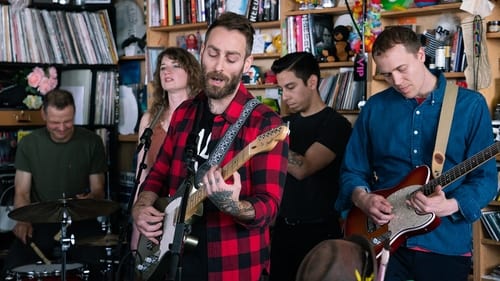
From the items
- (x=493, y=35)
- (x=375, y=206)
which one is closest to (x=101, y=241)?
(x=375, y=206)

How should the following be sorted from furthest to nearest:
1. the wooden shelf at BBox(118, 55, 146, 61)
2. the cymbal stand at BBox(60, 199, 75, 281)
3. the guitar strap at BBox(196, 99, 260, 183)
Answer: the wooden shelf at BBox(118, 55, 146, 61), the cymbal stand at BBox(60, 199, 75, 281), the guitar strap at BBox(196, 99, 260, 183)

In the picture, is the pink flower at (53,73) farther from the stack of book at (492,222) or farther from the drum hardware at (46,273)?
the stack of book at (492,222)

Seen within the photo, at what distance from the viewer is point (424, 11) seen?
4.12 metres

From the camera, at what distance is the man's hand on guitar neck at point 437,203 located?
2.62 m

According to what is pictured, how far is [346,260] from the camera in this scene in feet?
5.28

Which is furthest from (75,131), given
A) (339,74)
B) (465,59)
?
(465,59)

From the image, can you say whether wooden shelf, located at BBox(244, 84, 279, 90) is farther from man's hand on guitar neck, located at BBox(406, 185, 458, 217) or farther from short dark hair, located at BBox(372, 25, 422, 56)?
man's hand on guitar neck, located at BBox(406, 185, 458, 217)

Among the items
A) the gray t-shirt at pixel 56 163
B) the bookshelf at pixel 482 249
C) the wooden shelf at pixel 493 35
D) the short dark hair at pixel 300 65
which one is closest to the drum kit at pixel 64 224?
the gray t-shirt at pixel 56 163

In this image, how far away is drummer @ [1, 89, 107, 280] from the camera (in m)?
4.69

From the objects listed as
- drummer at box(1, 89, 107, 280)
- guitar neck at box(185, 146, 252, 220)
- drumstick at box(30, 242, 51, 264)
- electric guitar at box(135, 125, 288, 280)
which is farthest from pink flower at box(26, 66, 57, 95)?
guitar neck at box(185, 146, 252, 220)

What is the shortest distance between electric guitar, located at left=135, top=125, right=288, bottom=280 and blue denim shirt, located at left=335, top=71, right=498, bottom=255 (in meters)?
0.75

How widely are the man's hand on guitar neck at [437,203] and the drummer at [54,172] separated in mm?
2552

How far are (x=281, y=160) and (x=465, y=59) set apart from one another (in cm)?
179

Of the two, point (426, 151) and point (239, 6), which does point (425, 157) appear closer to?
point (426, 151)
